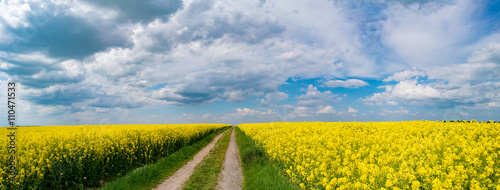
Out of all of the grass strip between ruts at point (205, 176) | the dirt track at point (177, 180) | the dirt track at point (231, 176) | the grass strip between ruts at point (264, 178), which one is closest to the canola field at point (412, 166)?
the grass strip between ruts at point (264, 178)

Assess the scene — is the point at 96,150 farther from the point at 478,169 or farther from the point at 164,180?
the point at 478,169

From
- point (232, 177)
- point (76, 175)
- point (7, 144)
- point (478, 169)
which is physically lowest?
point (232, 177)

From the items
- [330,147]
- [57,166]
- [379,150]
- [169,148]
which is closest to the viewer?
[379,150]

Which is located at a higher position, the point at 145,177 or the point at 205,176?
the point at 145,177

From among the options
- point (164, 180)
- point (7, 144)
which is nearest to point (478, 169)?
point (164, 180)

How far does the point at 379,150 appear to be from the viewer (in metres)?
8.00

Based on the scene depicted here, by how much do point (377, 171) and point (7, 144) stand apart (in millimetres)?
14465

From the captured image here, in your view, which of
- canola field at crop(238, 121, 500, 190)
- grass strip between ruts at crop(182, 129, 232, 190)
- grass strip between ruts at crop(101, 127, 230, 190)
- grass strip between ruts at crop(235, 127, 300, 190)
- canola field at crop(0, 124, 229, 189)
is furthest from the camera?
grass strip between ruts at crop(182, 129, 232, 190)

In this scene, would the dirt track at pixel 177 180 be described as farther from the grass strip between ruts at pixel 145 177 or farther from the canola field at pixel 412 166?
the canola field at pixel 412 166

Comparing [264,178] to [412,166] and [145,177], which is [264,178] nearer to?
[412,166]

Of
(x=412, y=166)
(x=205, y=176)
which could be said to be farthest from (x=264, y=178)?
(x=412, y=166)

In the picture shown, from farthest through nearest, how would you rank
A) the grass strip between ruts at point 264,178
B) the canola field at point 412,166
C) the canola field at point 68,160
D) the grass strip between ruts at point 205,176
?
the grass strip between ruts at point 205,176
the canola field at point 68,160
the grass strip between ruts at point 264,178
the canola field at point 412,166

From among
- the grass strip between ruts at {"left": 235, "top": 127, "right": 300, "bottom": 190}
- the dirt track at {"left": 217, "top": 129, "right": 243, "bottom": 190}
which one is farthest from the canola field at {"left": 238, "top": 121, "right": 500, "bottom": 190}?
the dirt track at {"left": 217, "top": 129, "right": 243, "bottom": 190}

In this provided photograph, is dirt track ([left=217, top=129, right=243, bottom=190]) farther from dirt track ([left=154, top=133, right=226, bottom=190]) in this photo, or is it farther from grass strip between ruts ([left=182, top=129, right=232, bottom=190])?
dirt track ([left=154, top=133, right=226, bottom=190])
